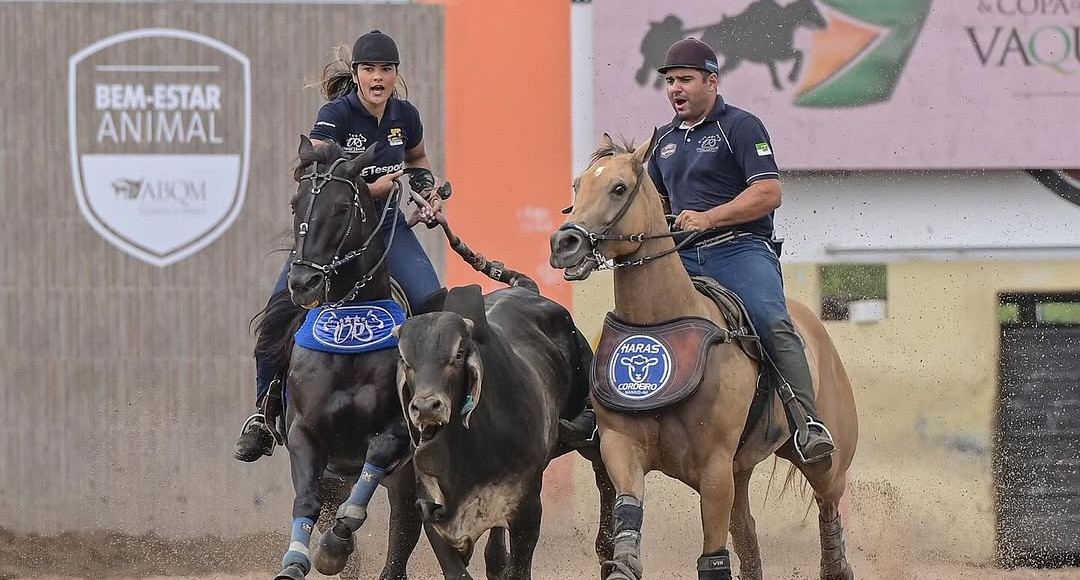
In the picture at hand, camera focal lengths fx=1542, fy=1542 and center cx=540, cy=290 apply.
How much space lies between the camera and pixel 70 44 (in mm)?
11281

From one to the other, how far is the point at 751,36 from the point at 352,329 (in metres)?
5.63

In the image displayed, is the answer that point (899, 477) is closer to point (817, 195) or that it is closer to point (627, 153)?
point (817, 195)

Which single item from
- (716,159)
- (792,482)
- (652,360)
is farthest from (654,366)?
(792,482)

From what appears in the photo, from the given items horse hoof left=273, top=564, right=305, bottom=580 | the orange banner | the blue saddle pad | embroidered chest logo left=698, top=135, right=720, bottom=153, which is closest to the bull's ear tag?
the blue saddle pad

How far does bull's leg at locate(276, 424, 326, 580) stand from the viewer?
6.15 m

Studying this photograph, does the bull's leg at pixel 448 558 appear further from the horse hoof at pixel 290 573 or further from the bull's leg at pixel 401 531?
the bull's leg at pixel 401 531

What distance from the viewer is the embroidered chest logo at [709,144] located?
6969 mm

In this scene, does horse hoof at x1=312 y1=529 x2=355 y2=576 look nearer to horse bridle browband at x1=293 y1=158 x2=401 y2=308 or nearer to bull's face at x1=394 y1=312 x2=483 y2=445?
bull's face at x1=394 y1=312 x2=483 y2=445

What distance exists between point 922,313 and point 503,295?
471 cm

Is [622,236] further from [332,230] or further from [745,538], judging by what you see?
[745,538]

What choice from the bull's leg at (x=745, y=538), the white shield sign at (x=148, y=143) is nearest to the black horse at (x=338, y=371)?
the bull's leg at (x=745, y=538)

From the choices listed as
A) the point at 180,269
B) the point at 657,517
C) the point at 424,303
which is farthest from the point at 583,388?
the point at 180,269

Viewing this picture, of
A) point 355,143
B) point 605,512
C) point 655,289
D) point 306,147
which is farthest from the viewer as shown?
point 605,512

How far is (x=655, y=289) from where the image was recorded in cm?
646
